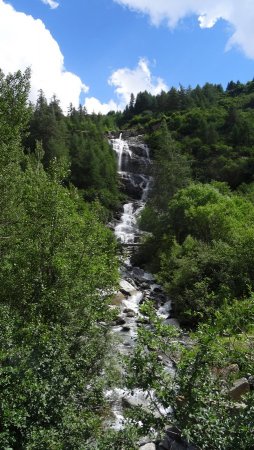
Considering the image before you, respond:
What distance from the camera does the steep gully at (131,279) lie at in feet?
48.8

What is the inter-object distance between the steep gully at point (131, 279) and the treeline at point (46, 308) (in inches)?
49.4

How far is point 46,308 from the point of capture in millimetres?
12617

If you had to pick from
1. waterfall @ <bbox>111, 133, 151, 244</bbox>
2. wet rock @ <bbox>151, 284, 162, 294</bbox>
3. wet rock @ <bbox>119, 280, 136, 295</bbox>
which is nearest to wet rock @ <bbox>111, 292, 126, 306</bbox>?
wet rock @ <bbox>119, 280, 136, 295</bbox>

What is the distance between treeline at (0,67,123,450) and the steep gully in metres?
1.25

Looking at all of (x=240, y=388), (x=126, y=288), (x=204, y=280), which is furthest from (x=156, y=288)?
(x=240, y=388)

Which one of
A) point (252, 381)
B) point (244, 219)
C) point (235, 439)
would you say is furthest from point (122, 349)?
point (244, 219)

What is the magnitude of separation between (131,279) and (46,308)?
25782 mm

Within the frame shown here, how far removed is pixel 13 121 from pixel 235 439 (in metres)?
13.3

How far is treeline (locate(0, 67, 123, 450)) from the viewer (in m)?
9.09

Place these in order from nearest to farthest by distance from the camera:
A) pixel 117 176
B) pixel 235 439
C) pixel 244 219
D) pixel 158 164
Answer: pixel 235 439 < pixel 244 219 < pixel 158 164 < pixel 117 176

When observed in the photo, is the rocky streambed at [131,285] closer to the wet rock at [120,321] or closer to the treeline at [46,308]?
the wet rock at [120,321]

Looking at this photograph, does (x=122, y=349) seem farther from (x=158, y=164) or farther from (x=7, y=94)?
(x=158, y=164)

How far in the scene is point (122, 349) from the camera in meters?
20.5

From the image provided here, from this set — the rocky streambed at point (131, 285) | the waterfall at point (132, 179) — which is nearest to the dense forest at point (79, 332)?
the rocky streambed at point (131, 285)
